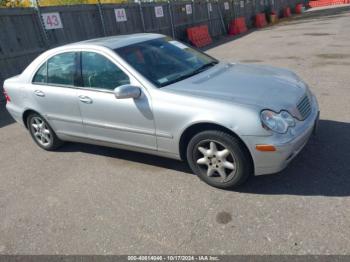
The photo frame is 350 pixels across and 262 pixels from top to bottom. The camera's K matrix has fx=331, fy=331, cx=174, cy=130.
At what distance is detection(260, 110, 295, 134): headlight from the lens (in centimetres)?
316

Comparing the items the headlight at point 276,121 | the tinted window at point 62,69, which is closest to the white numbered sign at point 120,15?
the tinted window at point 62,69

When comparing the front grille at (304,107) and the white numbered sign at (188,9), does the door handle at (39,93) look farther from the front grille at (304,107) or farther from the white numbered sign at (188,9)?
the white numbered sign at (188,9)

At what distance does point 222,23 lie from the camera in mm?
21812

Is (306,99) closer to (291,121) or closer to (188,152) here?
(291,121)

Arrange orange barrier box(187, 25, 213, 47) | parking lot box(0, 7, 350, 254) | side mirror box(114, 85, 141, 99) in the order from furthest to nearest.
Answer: orange barrier box(187, 25, 213, 47) → side mirror box(114, 85, 141, 99) → parking lot box(0, 7, 350, 254)

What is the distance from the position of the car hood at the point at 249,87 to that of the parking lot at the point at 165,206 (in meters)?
0.87

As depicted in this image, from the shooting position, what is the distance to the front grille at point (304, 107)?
3.50 m

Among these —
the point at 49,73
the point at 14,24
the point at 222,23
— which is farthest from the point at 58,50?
the point at 222,23

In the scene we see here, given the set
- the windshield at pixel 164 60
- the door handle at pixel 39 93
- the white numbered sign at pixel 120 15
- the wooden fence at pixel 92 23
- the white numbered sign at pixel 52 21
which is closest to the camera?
the windshield at pixel 164 60

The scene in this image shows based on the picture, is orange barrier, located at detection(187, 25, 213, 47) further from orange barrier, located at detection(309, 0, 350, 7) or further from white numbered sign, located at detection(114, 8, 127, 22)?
orange barrier, located at detection(309, 0, 350, 7)

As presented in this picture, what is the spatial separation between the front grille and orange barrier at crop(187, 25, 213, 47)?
47.3ft

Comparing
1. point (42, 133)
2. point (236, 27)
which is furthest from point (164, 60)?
point (236, 27)

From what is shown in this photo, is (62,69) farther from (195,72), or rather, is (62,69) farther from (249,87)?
(249,87)

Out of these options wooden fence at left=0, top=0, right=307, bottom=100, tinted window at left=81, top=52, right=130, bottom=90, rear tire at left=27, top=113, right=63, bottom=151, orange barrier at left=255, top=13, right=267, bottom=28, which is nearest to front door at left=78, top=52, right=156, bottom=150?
tinted window at left=81, top=52, right=130, bottom=90
